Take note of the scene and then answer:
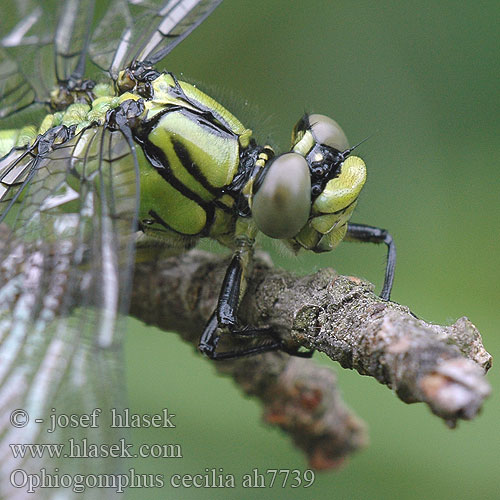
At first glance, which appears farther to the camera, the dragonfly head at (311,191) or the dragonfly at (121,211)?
the dragonfly head at (311,191)

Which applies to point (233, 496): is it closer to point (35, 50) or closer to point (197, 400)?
point (197, 400)

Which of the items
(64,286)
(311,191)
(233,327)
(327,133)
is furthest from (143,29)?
(233,327)

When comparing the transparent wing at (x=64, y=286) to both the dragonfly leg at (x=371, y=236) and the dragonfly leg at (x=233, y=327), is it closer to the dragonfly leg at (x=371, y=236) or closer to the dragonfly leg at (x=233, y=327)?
the dragonfly leg at (x=233, y=327)

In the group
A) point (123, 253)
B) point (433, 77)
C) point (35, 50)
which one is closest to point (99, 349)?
point (123, 253)

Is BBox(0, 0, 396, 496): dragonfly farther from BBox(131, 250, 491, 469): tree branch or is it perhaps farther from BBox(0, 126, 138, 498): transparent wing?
BBox(131, 250, 491, 469): tree branch

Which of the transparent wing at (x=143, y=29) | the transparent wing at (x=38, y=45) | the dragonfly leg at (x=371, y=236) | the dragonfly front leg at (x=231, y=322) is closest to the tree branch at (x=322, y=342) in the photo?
the dragonfly front leg at (x=231, y=322)

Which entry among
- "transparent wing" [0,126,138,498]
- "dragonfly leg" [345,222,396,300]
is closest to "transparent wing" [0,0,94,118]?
"transparent wing" [0,126,138,498]

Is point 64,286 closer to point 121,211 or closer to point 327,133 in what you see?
point 121,211

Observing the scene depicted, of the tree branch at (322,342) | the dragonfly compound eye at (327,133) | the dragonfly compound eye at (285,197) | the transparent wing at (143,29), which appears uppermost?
the transparent wing at (143,29)
